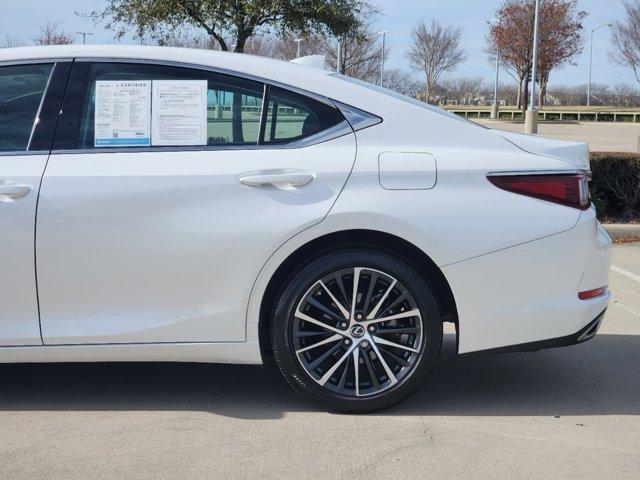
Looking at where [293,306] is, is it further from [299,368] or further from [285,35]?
[285,35]

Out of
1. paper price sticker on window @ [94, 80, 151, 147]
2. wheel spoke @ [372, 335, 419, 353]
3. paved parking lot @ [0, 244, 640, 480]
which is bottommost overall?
paved parking lot @ [0, 244, 640, 480]

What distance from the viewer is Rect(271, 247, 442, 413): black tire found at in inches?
159

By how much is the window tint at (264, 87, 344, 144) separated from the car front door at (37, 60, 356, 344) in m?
0.07

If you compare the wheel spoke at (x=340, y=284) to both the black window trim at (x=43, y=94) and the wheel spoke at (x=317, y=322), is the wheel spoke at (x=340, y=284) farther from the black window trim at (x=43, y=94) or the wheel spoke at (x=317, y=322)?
the black window trim at (x=43, y=94)

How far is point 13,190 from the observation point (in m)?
3.96

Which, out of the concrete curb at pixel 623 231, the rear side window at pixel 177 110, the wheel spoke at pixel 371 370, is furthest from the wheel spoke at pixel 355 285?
the concrete curb at pixel 623 231

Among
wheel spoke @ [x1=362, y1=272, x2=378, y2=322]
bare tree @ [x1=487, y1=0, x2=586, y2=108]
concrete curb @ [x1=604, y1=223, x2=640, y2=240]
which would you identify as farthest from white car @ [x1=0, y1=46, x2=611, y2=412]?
bare tree @ [x1=487, y1=0, x2=586, y2=108]

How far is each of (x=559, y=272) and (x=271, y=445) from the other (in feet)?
4.85

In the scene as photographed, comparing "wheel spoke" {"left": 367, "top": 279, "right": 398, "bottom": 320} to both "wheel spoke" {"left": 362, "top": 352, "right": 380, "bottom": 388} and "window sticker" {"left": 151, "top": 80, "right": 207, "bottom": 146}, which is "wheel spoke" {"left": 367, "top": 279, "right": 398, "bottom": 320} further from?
"window sticker" {"left": 151, "top": 80, "right": 207, "bottom": 146}

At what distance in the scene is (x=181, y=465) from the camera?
357 centimetres

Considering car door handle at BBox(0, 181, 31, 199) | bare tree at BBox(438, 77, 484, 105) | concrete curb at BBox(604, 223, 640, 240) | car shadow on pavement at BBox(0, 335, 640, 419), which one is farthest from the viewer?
bare tree at BBox(438, 77, 484, 105)

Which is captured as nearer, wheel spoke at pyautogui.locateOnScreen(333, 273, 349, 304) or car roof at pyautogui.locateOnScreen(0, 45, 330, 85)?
wheel spoke at pyautogui.locateOnScreen(333, 273, 349, 304)

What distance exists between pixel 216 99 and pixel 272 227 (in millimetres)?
676

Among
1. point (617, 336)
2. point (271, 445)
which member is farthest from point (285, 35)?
point (271, 445)
